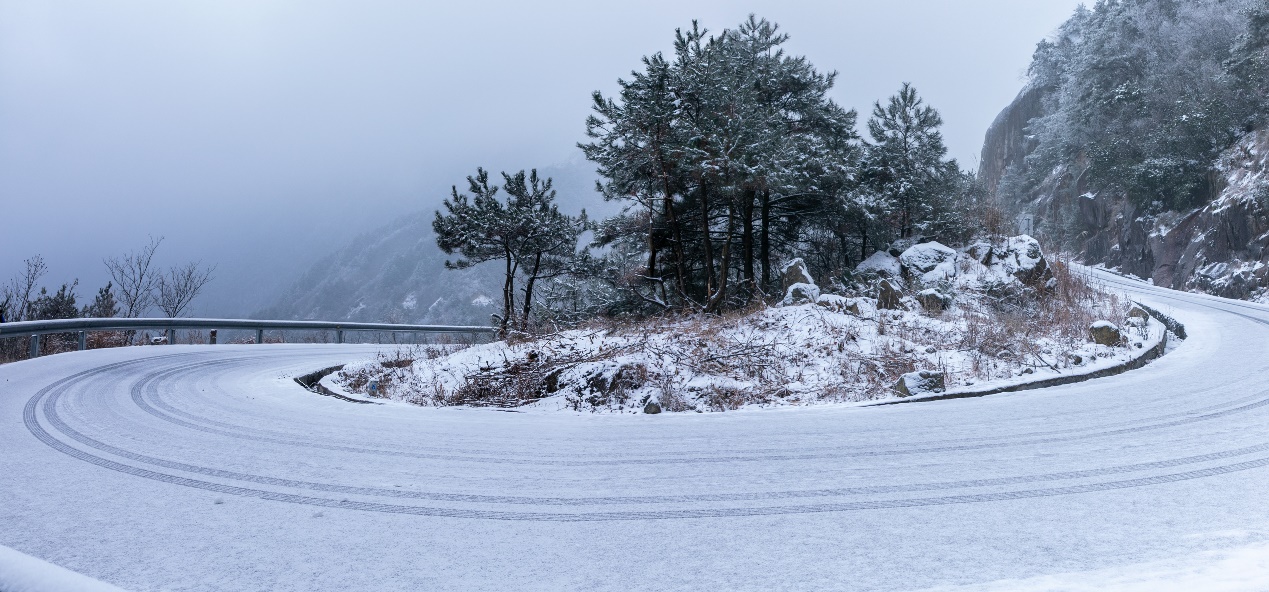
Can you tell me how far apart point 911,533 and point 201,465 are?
15.4ft

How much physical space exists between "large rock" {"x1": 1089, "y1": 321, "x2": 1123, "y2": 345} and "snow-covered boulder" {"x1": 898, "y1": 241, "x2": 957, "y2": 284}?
5510 millimetres

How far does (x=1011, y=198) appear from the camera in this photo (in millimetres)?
49781

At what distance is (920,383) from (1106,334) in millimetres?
4507

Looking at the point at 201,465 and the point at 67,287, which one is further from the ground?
the point at 67,287

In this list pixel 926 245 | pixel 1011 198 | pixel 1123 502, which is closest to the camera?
pixel 1123 502

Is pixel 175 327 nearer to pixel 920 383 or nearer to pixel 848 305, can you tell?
pixel 848 305

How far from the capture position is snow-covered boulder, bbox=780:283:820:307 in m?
12.7

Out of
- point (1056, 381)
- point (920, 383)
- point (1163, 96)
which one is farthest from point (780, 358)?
point (1163, 96)

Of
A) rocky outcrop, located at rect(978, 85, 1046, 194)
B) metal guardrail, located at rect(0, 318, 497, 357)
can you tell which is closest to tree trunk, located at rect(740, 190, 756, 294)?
metal guardrail, located at rect(0, 318, 497, 357)

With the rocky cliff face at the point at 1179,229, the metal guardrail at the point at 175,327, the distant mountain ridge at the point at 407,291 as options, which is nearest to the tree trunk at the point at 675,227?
the metal guardrail at the point at 175,327

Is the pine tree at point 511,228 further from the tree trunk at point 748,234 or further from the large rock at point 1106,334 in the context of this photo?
the large rock at point 1106,334

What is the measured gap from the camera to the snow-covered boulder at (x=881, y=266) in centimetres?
1636

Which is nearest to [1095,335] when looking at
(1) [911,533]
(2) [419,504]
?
(1) [911,533]

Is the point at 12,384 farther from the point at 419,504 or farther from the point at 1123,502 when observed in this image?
the point at 1123,502
